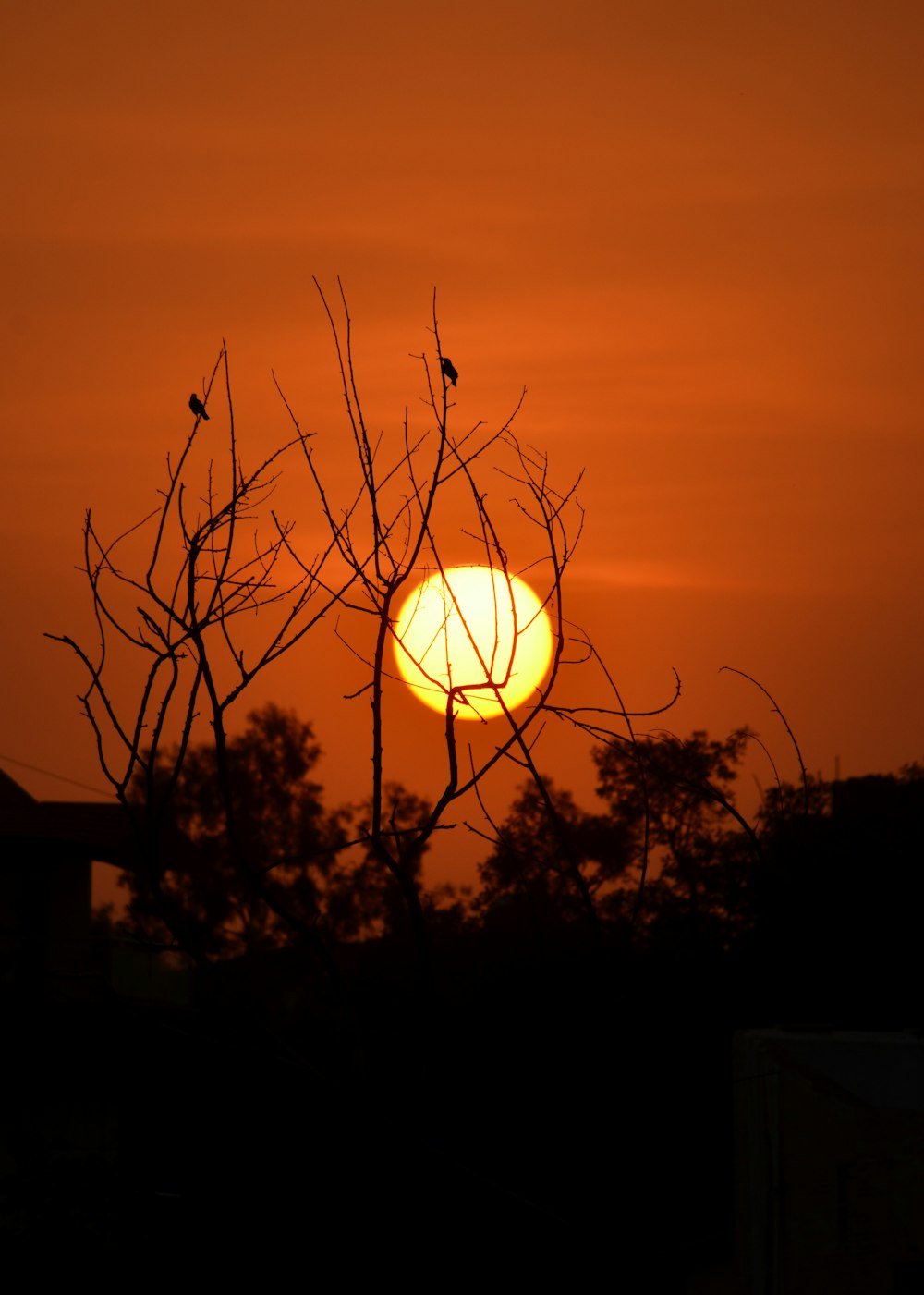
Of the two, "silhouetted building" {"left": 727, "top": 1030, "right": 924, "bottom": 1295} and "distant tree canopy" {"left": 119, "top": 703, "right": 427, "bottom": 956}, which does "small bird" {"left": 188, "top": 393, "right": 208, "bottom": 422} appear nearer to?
"silhouetted building" {"left": 727, "top": 1030, "right": 924, "bottom": 1295}

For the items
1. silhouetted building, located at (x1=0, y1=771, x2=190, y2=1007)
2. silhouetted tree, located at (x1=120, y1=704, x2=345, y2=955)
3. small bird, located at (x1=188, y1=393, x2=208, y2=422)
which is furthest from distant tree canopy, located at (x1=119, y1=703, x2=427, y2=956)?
small bird, located at (x1=188, y1=393, x2=208, y2=422)

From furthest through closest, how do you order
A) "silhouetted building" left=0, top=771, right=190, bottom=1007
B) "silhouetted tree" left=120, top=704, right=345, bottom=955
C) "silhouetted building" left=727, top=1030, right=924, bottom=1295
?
"silhouetted tree" left=120, top=704, right=345, bottom=955
"silhouetted building" left=0, top=771, right=190, bottom=1007
"silhouetted building" left=727, top=1030, right=924, bottom=1295

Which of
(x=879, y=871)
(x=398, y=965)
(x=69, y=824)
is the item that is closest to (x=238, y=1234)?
(x=69, y=824)

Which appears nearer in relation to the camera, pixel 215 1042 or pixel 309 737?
pixel 215 1042

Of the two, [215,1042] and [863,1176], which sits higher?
[215,1042]

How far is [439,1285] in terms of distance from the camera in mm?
13625

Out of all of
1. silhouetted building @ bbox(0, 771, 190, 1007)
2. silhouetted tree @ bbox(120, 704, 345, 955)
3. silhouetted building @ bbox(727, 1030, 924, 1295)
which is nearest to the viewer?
silhouetted building @ bbox(727, 1030, 924, 1295)

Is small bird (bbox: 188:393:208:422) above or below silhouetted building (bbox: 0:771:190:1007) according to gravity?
above

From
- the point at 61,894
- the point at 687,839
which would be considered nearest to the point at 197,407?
the point at 61,894

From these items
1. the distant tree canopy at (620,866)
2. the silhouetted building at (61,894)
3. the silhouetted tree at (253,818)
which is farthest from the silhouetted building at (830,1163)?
the silhouetted tree at (253,818)

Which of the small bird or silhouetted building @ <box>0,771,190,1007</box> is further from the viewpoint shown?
silhouetted building @ <box>0,771,190,1007</box>

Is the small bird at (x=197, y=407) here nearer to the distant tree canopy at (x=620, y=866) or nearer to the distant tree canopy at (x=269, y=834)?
the distant tree canopy at (x=620, y=866)

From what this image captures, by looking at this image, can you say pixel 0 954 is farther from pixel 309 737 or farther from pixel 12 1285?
pixel 309 737

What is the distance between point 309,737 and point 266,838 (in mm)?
3750
